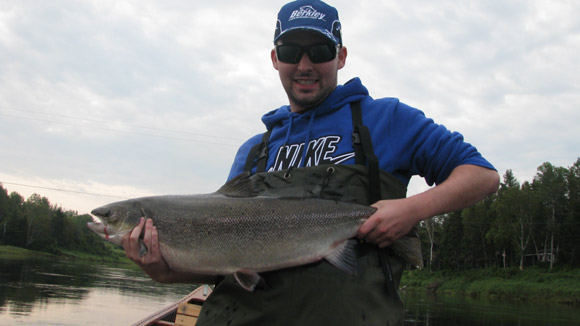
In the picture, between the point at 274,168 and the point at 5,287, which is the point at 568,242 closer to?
the point at 5,287

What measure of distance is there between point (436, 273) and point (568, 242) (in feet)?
68.0

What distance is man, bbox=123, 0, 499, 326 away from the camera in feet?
9.77

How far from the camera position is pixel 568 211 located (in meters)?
69.0

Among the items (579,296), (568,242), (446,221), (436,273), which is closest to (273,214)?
(579,296)

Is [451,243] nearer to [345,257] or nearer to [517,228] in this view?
[517,228]

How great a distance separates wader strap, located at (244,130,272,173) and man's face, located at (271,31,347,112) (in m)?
0.47

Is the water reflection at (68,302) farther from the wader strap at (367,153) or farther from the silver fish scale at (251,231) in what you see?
the wader strap at (367,153)

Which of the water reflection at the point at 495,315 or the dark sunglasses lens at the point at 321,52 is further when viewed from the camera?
the water reflection at the point at 495,315

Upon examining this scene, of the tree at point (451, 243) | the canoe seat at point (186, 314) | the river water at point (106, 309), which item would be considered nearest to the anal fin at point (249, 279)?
the canoe seat at point (186, 314)

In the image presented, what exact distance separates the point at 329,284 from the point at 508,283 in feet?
218

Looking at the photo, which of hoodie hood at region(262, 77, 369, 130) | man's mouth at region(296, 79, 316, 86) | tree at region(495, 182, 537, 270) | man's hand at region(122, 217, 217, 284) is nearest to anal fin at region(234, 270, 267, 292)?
man's hand at region(122, 217, 217, 284)

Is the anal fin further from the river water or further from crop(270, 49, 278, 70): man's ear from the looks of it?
the river water

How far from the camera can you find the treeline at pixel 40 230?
111m

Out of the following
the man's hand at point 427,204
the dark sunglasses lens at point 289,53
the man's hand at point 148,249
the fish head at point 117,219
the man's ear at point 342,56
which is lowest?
the man's hand at point 148,249
